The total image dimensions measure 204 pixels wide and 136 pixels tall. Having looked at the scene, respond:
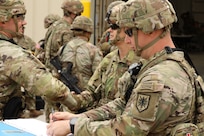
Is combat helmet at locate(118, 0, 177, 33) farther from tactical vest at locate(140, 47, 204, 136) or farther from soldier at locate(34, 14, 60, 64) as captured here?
soldier at locate(34, 14, 60, 64)

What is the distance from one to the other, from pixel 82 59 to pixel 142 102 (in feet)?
11.9

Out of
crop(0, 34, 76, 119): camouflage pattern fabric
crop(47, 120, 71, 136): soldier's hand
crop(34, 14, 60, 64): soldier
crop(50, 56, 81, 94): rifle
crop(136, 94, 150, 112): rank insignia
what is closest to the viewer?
crop(136, 94, 150, 112): rank insignia

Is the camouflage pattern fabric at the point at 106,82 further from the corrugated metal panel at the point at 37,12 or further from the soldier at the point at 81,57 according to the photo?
the corrugated metal panel at the point at 37,12

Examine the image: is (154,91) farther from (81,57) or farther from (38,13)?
(38,13)

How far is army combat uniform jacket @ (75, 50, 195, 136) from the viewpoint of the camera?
2.45 meters

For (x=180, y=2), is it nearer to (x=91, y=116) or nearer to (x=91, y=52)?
(x=91, y=52)

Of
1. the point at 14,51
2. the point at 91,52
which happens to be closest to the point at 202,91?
the point at 14,51

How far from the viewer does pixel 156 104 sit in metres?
2.43

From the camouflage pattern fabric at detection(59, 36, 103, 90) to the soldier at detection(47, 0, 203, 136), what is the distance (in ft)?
10.7

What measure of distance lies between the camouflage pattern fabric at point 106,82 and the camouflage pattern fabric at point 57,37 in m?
2.99

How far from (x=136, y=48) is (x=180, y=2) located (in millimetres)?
21753

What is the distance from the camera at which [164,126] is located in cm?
252

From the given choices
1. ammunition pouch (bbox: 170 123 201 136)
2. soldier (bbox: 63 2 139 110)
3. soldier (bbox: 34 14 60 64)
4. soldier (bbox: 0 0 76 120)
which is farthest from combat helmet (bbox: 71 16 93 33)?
ammunition pouch (bbox: 170 123 201 136)

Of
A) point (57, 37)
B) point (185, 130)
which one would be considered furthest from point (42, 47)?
point (185, 130)
